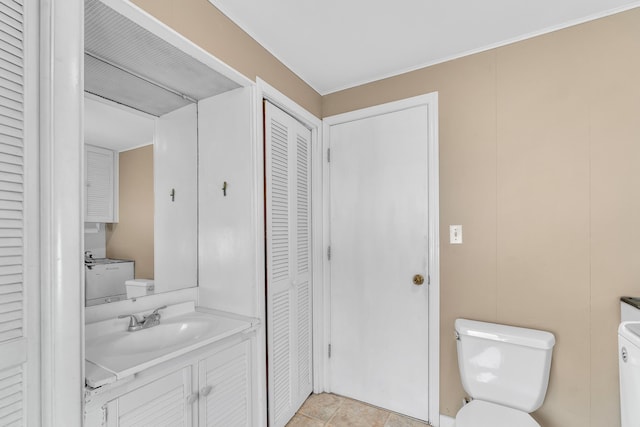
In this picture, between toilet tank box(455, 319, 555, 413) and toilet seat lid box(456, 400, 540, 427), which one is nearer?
toilet seat lid box(456, 400, 540, 427)

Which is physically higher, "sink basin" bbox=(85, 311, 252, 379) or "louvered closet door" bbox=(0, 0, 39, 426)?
"louvered closet door" bbox=(0, 0, 39, 426)

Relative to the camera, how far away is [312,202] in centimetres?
219

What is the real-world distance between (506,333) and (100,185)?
7.12ft

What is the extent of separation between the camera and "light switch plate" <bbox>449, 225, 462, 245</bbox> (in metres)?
1.80

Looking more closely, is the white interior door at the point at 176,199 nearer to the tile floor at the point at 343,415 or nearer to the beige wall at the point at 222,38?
the beige wall at the point at 222,38

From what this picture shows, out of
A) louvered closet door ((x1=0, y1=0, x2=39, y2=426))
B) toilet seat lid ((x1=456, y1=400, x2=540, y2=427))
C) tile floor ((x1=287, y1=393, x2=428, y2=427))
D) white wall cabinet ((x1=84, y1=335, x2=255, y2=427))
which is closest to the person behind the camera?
louvered closet door ((x1=0, y1=0, x2=39, y2=426))

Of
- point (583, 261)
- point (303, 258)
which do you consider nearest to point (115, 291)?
point (303, 258)

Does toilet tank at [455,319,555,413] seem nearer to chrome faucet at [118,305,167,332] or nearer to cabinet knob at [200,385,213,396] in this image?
cabinet knob at [200,385,213,396]

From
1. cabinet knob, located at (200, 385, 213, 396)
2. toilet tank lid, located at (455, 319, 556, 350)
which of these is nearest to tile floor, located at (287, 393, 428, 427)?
toilet tank lid, located at (455, 319, 556, 350)

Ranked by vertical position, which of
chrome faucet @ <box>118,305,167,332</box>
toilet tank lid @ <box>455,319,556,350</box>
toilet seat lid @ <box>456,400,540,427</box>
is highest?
chrome faucet @ <box>118,305,167,332</box>

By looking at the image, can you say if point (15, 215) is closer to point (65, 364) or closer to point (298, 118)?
point (65, 364)

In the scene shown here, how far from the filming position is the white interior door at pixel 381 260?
6.31 ft

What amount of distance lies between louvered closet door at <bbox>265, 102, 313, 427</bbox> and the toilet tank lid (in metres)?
1.01

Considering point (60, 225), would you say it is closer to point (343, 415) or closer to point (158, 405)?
point (158, 405)
